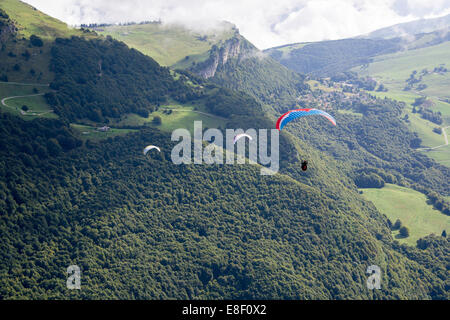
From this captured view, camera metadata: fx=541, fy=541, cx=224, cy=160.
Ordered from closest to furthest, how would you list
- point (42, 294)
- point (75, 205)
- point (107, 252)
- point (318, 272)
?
point (42, 294), point (107, 252), point (75, 205), point (318, 272)

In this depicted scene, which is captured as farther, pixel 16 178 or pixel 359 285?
pixel 359 285

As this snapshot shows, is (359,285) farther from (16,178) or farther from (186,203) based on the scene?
(16,178)

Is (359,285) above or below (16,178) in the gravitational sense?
below

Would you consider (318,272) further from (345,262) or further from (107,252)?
(107,252)

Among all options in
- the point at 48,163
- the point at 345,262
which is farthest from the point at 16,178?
the point at 345,262

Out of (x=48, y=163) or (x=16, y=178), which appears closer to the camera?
(x=16, y=178)
